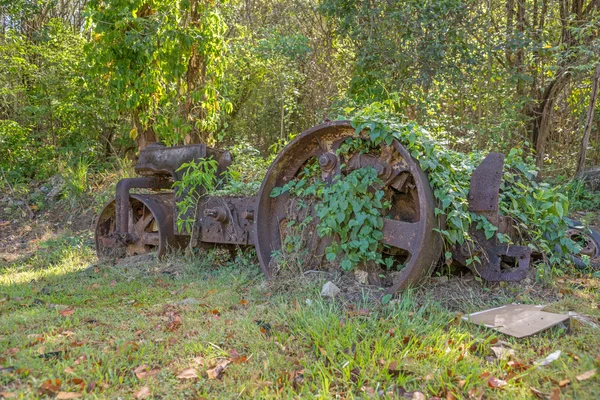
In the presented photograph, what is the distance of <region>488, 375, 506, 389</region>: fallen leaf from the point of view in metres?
2.07

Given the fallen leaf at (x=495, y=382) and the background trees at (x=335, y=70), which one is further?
the background trees at (x=335, y=70)

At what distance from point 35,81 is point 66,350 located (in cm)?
991

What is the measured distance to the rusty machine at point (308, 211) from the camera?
3252 millimetres

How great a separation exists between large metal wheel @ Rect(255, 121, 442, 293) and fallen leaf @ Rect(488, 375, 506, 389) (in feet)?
3.57

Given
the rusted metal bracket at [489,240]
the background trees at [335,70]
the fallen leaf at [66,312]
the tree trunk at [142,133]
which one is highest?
the background trees at [335,70]

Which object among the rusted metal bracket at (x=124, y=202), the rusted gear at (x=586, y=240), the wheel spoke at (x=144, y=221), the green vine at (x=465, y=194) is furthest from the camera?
the wheel spoke at (x=144, y=221)

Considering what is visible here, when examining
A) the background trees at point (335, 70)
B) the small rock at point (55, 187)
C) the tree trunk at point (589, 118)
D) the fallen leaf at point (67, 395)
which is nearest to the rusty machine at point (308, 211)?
the fallen leaf at point (67, 395)

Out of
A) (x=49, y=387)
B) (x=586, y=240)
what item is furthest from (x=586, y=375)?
(x=586, y=240)

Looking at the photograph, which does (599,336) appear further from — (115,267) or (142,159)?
(142,159)

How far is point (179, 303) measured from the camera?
3.40 metres

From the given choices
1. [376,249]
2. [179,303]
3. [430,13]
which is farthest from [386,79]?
[179,303]

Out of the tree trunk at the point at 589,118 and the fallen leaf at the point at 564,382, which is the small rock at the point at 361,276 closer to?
the fallen leaf at the point at 564,382

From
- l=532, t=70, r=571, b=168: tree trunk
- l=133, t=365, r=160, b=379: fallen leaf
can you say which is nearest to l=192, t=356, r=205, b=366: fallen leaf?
l=133, t=365, r=160, b=379: fallen leaf

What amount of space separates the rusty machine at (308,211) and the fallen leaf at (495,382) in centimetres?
109
